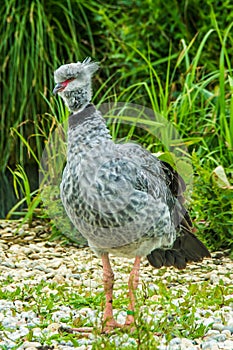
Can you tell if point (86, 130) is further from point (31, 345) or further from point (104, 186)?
point (31, 345)

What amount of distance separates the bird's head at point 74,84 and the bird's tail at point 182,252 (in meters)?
1.01

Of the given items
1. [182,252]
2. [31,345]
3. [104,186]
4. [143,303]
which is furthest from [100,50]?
[31,345]

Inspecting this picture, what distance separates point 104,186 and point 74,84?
0.50 m

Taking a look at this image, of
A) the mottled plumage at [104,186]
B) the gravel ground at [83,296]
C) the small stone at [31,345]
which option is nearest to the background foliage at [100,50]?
the gravel ground at [83,296]

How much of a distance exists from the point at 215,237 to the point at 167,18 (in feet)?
8.21

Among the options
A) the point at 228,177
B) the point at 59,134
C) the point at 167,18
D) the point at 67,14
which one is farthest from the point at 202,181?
the point at 67,14

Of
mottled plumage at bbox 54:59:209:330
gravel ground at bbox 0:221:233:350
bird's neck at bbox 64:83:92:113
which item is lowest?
gravel ground at bbox 0:221:233:350

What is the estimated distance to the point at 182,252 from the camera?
3924mm

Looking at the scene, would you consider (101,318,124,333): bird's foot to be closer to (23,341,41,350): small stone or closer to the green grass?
the green grass

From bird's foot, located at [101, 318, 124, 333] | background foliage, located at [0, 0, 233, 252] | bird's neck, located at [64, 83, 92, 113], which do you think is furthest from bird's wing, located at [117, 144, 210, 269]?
background foliage, located at [0, 0, 233, 252]

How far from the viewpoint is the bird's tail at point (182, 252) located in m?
3.86

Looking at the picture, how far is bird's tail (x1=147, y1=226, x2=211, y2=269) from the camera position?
3861 mm

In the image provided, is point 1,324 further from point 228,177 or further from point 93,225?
point 228,177

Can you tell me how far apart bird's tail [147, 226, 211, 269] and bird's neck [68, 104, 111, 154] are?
0.90 metres
